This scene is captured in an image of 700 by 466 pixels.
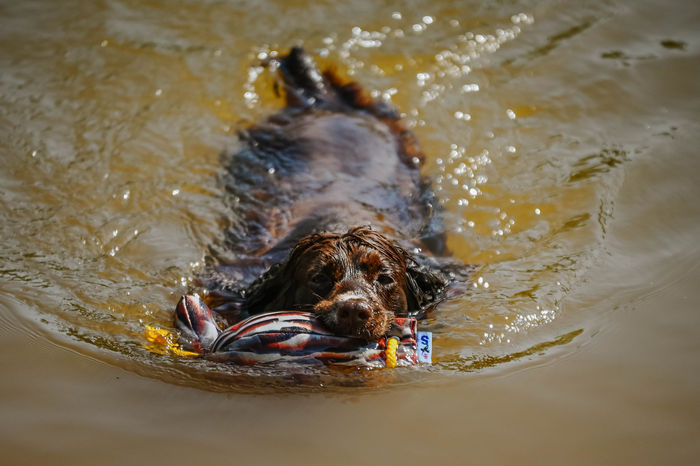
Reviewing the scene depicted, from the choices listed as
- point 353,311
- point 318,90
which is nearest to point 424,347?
point 353,311

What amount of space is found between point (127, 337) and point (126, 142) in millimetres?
3026

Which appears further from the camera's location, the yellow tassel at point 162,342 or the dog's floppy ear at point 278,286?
the dog's floppy ear at point 278,286

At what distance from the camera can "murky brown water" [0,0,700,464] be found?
3.66 m

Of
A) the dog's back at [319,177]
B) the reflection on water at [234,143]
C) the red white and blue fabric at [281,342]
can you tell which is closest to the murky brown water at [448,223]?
the reflection on water at [234,143]

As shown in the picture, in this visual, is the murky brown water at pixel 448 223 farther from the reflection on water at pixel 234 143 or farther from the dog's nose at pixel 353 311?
the dog's nose at pixel 353 311

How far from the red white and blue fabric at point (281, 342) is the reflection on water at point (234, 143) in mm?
108

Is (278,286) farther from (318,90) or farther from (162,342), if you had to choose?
(318,90)

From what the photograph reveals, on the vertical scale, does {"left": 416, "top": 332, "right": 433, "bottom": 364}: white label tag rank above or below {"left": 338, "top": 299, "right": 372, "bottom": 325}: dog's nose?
below

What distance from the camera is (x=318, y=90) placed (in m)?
7.63

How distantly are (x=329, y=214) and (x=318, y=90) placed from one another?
215 centimetres

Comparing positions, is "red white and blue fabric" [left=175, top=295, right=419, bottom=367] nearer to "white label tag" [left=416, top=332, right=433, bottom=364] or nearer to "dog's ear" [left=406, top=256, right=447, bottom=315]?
"white label tag" [left=416, top=332, right=433, bottom=364]

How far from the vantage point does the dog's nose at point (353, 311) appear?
13.2ft

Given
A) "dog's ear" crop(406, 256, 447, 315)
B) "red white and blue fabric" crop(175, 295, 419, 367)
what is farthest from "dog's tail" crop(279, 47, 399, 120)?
"red white and blue fabric" crop(175, 295, 419, 367)

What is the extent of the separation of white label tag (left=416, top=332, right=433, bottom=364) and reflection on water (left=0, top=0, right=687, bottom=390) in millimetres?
110
